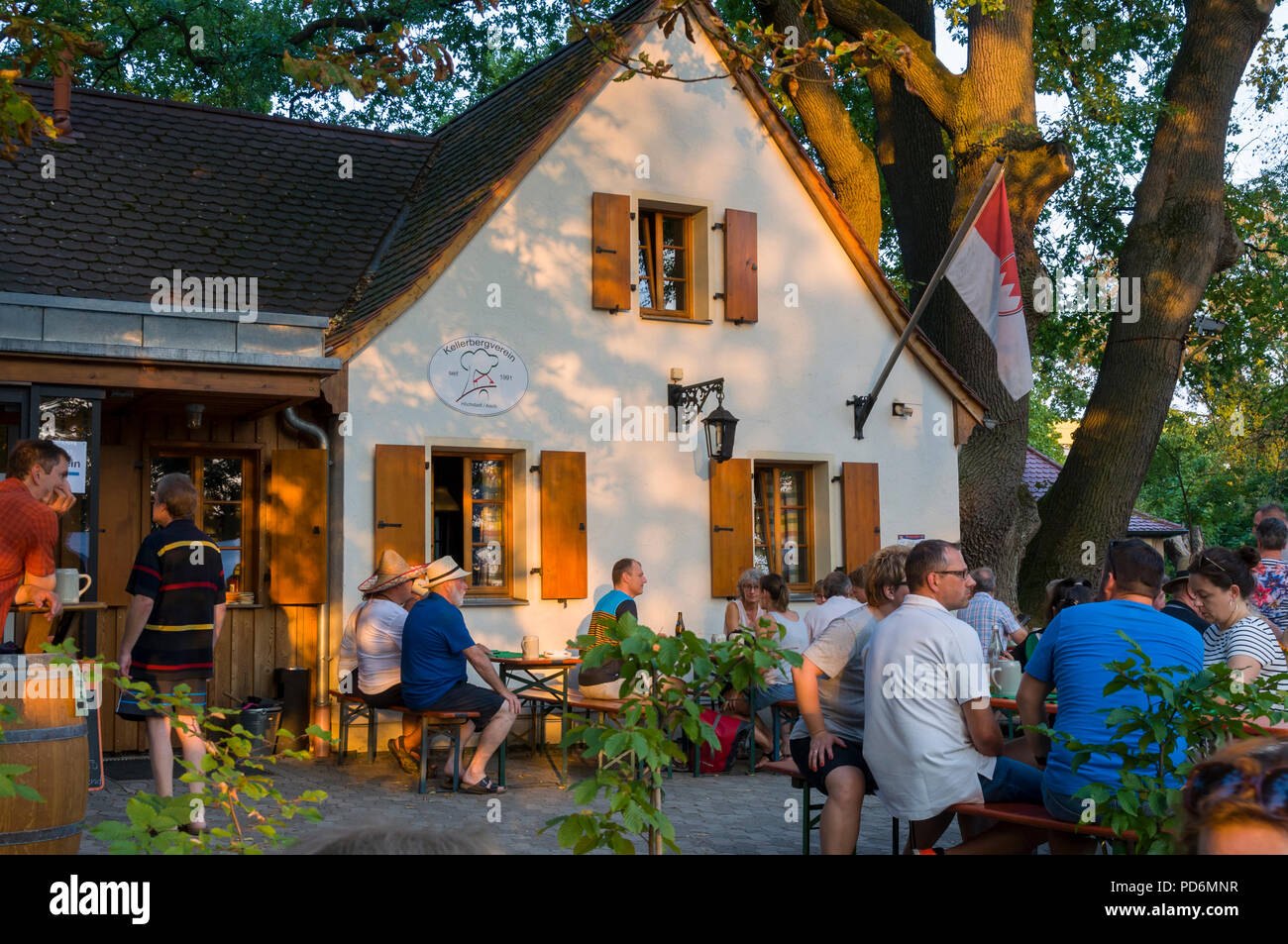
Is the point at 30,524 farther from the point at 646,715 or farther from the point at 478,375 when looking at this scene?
the point at 478,375

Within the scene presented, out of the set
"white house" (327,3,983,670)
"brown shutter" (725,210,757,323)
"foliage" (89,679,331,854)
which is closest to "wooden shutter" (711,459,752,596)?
"white house" (327,3,983,670)

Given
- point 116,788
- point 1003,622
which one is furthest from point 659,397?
point 116,788

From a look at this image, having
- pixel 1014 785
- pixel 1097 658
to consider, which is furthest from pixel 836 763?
pixel 1097 658

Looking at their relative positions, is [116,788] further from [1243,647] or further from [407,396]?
[1243,647]

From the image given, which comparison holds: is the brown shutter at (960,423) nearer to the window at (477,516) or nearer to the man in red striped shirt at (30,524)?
the window at (477,516)

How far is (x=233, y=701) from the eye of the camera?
34.9 ft

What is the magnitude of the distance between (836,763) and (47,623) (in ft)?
14.5

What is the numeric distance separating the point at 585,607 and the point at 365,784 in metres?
3.20

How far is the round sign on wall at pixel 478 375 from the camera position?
36.4ft

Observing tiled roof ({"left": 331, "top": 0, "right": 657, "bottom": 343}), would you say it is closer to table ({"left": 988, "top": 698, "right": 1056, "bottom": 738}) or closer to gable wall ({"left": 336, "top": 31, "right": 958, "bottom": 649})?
gable wall ({"left": 336, "top": 31, "right": 958, "bottom": 649})

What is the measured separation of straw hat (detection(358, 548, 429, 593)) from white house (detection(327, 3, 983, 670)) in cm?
117

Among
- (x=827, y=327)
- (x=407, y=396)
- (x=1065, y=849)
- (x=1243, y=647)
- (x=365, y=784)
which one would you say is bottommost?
(x=365, y=784)

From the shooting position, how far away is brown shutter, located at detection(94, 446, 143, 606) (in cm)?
1015

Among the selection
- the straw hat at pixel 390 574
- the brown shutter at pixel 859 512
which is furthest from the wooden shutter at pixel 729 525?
the straw hat at pixel 390 574
